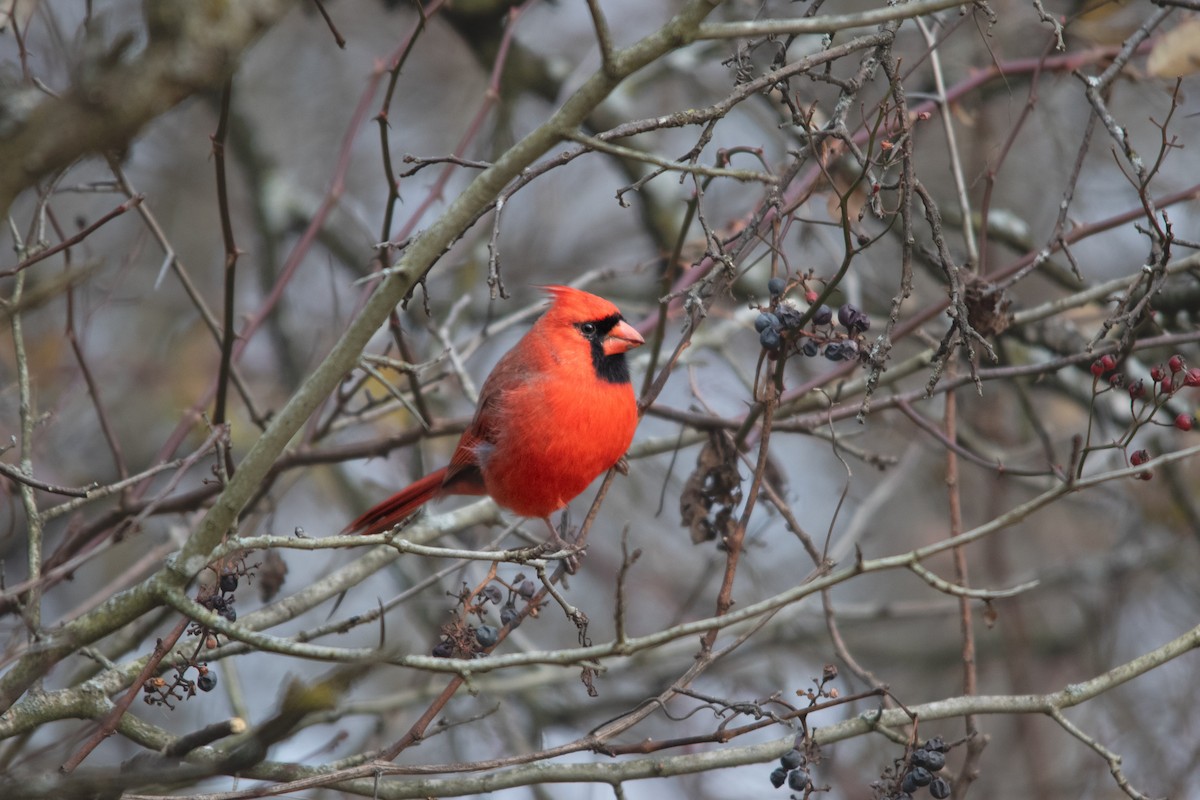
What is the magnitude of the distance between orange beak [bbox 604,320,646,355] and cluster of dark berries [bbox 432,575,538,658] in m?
0.90

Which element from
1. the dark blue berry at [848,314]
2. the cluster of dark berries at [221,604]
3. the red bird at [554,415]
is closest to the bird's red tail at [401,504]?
the red bird at [554,415]

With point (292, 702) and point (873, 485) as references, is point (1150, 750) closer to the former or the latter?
point (873, 485)

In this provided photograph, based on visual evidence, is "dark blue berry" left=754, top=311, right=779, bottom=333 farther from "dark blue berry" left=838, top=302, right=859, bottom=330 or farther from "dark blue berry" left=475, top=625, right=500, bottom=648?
"dark blue berry" left=475, top=625, right=500, bottom=648

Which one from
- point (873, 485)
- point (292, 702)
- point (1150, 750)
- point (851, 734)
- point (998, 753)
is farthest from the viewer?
point (873, 485)

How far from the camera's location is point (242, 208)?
24.4 ft

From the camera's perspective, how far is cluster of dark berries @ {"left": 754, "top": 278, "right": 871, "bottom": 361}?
241 centimetres

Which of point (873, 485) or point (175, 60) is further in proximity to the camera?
point (873, 485)

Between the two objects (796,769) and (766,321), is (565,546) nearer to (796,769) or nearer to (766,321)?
(766,321)

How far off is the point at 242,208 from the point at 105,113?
637cm

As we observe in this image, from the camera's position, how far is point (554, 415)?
10.7 feet

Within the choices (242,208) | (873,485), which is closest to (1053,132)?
(873,485)

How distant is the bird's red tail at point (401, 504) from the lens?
3.63 meters

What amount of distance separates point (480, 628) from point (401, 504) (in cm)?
125

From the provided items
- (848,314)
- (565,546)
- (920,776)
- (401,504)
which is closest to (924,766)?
(920,776)
